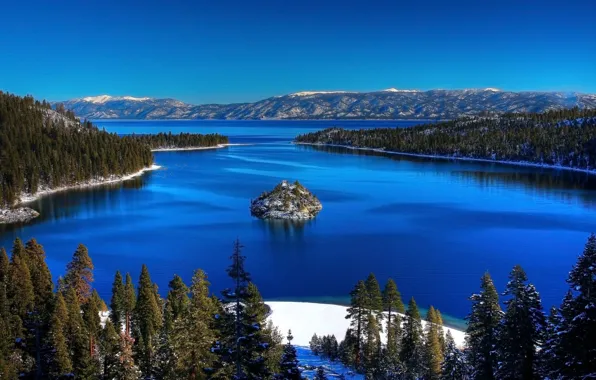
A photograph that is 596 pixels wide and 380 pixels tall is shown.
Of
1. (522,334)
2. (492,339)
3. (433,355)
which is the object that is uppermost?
(522,334)

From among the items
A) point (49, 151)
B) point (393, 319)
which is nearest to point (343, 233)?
point (393, 319)

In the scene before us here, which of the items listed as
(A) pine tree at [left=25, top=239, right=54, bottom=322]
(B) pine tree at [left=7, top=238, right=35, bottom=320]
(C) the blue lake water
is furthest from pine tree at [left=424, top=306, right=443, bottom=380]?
(B) pine tree at [left=7, top=238, right=35, bottom=320]

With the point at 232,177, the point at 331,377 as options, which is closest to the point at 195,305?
the point at 331,377

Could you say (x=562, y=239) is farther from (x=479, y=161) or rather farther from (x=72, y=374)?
(x=479, y=161)

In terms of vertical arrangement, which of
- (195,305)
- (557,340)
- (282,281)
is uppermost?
(557,340)

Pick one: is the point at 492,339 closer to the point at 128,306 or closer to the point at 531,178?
the point at 128,306

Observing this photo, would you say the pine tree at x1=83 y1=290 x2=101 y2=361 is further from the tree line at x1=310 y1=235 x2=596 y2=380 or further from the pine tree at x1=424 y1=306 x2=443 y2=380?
the pine tree at x1=424 y1=306 x2=443 y2=380

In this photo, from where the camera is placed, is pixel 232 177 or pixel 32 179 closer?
pixel 32 179
